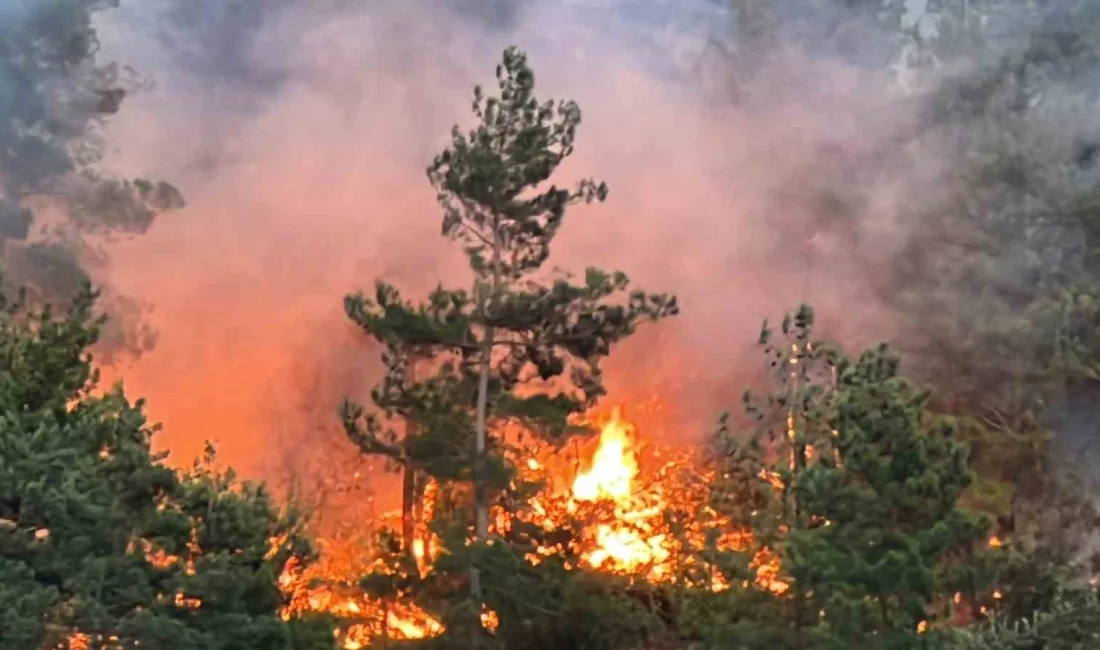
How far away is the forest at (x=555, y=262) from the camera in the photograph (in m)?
6.89

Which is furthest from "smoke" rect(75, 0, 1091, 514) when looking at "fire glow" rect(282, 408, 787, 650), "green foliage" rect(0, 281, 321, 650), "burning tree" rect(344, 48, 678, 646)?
"green foliage" rect(0, 281, 321, 650)

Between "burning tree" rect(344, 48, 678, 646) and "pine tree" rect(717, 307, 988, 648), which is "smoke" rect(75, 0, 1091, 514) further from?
"pine tree" rect(717, 307, 988, 648)

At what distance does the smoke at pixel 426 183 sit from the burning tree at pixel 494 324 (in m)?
2.15

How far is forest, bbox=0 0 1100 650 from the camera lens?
6895 mm

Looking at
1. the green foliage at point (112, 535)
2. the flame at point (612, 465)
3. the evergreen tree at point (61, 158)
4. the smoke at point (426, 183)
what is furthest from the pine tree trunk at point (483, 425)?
the evergreen tree at point (61, 158)

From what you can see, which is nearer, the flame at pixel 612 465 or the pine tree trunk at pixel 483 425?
the pine tree trunk at pixel 483 425

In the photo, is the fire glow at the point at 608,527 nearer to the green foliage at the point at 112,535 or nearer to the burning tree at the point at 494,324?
the burning tree at the point at 494,324

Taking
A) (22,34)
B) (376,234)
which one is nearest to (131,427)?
(376,234)

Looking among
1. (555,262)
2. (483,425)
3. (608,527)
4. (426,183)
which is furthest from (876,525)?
(426,183)

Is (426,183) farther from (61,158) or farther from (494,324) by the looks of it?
(61,158)

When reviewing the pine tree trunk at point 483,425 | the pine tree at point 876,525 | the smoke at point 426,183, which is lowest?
the pine tree at point 876,525

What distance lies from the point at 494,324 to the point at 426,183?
119 inches

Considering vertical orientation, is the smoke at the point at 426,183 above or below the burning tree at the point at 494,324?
above

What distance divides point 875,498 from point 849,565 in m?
0.37
